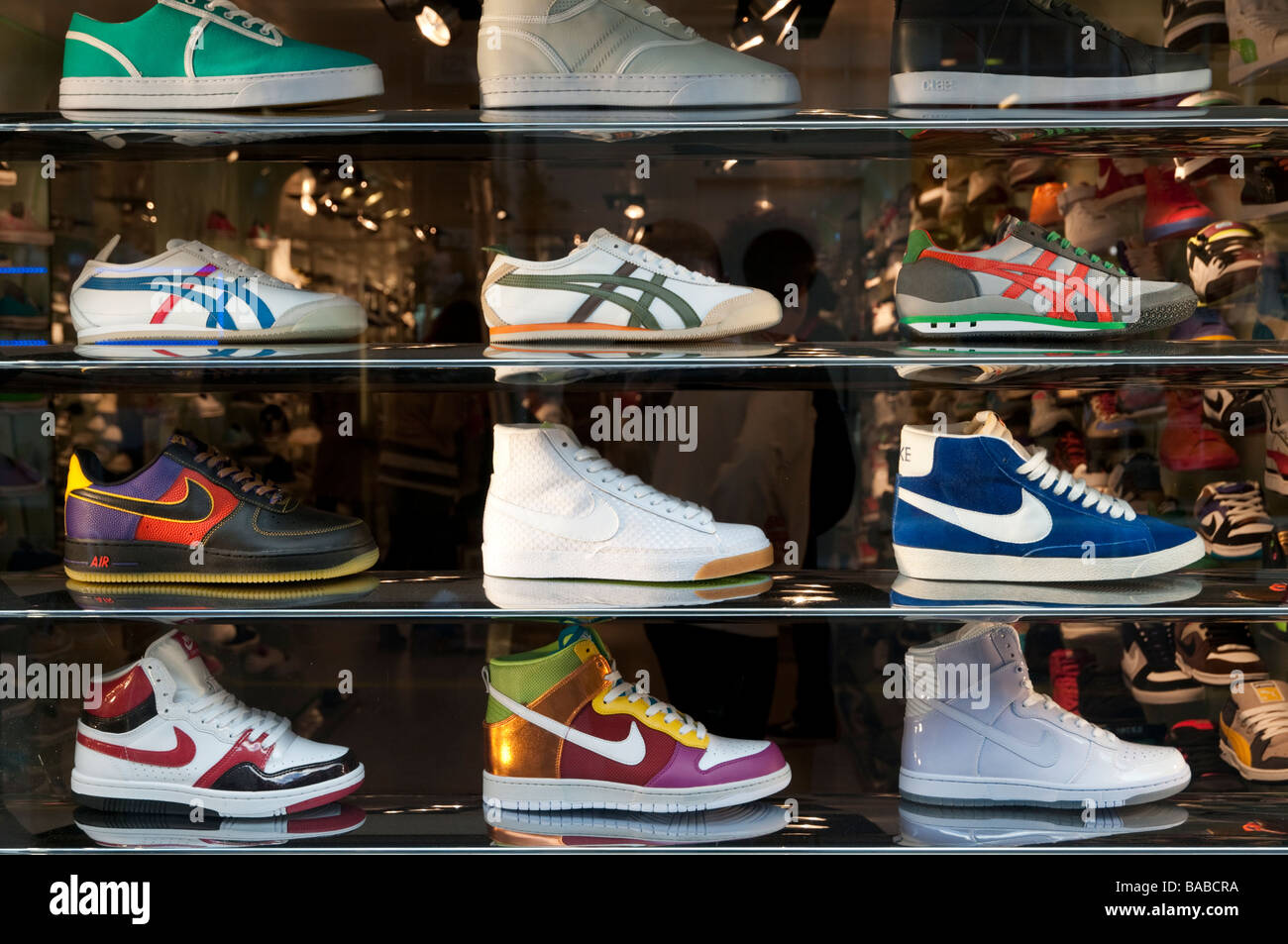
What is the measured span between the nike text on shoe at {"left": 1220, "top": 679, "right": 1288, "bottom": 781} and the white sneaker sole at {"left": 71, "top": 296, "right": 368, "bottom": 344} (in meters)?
1.88

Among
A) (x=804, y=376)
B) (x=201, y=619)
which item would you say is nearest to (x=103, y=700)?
(x=201, y=619)

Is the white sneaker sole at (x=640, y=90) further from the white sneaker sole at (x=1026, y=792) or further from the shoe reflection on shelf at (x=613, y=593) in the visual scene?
the white sneaker sole at (x=1026, y=792)

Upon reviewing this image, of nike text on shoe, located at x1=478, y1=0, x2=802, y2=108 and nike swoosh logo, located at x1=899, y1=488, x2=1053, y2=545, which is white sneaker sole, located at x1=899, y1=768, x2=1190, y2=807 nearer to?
nike swoosh logo, located at x1=899, y1=488, x2=1053, y2=545

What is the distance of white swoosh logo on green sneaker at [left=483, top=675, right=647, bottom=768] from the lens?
1699 millimetres

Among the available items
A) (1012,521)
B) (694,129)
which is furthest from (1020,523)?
(694,129)

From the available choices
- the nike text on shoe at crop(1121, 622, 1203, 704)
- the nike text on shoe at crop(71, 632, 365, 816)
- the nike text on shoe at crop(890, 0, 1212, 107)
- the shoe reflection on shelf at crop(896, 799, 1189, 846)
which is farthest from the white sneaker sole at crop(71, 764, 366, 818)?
the nike text on shoe at crop(1121, 622, 1203, 704)

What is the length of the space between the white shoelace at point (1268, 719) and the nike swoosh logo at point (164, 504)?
1978 mm

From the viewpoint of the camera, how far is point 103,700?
1.73 m

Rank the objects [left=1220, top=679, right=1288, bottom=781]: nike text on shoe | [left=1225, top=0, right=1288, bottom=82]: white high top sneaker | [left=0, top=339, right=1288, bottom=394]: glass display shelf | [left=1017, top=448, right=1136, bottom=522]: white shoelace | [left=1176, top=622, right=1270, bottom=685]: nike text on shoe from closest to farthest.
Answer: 1. [left=0, top=339, right=1288, bottom=394]: glass display shelf
2. [left=1017, top=448, right=1136, bottom=522]: white shoelace
3. [left=1225, top=0, right=1288, bottom=82]: white high top sneaker
4. [left=1220, top=679, right=1288, bottom=781]: nike text on shoe
5. [left=1176, top=622, right=1270, bottom=685]: nike text on shoe

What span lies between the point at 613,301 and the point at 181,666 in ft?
3.11

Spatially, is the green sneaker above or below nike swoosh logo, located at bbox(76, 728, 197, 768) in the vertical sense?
above

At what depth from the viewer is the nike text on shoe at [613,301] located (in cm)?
168
